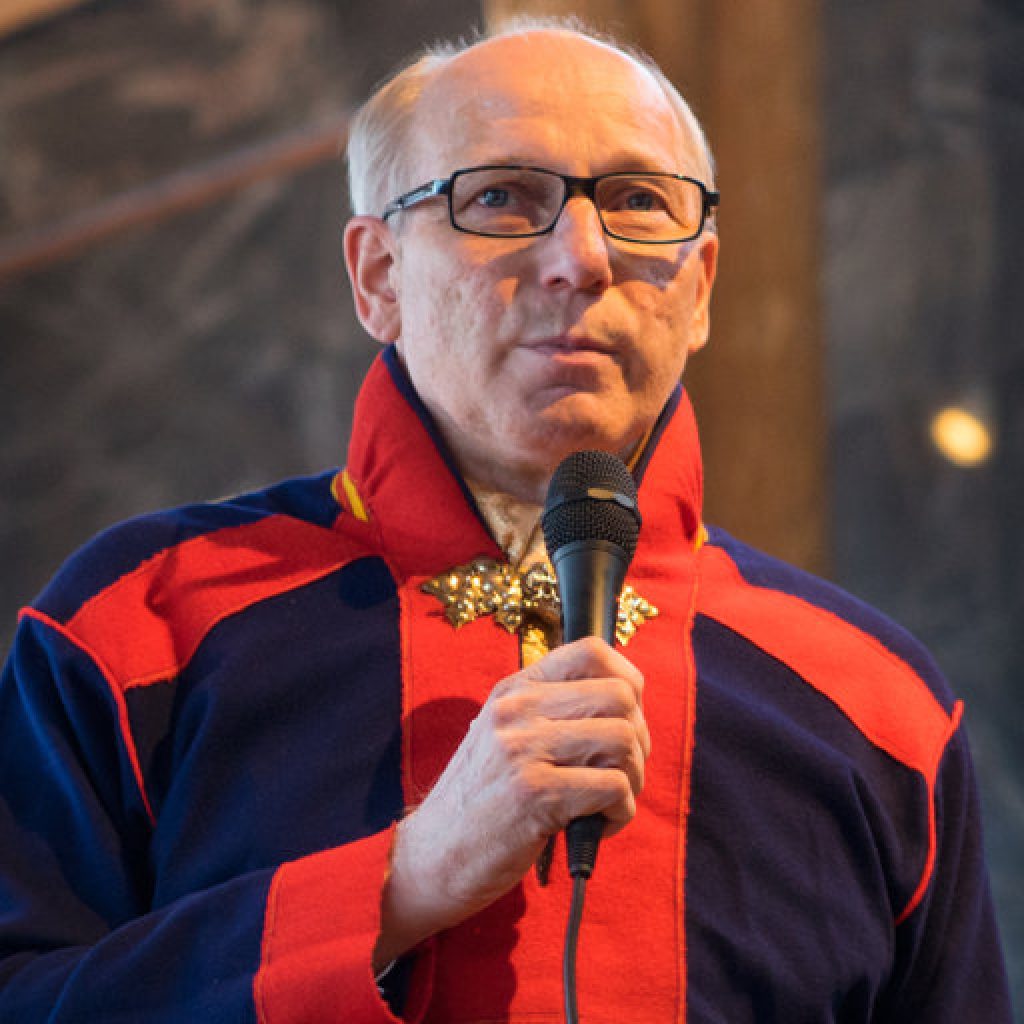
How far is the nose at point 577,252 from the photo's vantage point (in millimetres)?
1811

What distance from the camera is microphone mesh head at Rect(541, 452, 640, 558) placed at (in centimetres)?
151

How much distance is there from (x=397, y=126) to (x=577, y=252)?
346 mm

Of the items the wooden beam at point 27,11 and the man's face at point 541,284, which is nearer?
the man's face at point 541,284

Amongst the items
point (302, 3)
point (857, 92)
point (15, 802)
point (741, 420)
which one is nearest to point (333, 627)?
point (15, 802)

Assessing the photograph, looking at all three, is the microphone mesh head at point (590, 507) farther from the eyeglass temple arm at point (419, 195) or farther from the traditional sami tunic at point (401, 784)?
the eyeglass temple arm at point (419, 195)

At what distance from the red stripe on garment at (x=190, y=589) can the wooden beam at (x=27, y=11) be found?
4097mm

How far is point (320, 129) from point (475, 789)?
160 inches

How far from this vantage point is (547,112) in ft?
6.31

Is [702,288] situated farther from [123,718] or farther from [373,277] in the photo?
[123,718]

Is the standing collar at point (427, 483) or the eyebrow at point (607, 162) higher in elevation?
the eyebrow at point (607, 162)

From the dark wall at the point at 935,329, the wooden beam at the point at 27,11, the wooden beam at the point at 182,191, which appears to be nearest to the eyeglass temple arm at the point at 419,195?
the dark wall at the point at 935,329

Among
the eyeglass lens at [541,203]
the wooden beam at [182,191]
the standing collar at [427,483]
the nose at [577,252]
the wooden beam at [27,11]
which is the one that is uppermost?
the wooden beam at [27,11]

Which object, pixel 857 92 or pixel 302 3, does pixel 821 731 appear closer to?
pixel 857 92

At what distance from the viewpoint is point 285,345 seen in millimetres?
5344
